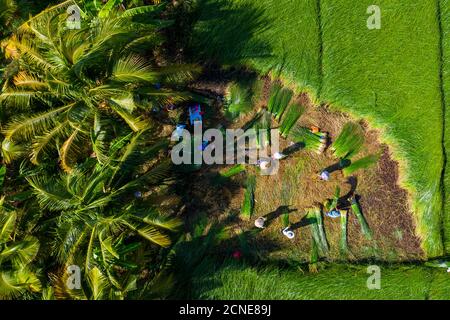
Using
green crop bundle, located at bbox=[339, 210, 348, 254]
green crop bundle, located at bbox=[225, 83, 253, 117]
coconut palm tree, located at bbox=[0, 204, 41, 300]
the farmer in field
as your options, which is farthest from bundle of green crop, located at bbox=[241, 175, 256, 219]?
coconut palm tree, located at bbox=[0, 204, 41, 300]

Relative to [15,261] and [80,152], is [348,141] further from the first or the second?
[15,261]

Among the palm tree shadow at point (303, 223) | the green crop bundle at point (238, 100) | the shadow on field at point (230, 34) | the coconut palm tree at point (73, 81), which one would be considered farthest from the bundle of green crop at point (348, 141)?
the coconut palm tree at point (73, 81)

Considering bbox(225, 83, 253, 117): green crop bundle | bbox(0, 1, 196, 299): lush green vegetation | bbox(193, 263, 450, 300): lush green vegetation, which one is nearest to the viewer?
bbox(0, 1, 196, 299): lush green vegetation

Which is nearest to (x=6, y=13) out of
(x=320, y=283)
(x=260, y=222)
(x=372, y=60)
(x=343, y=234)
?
(x=260, y=222)

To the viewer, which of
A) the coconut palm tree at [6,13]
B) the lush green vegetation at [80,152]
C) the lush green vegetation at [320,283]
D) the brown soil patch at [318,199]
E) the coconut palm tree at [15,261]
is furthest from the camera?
the brown soil patch at [318,199]

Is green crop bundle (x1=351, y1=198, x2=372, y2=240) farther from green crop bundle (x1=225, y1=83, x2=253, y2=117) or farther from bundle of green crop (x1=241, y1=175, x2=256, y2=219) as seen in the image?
green crop bundle (x1=225, y1=83, x2=253, y2=117)

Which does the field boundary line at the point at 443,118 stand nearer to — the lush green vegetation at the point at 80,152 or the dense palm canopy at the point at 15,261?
the lush green vegetation at the point at 80,152
